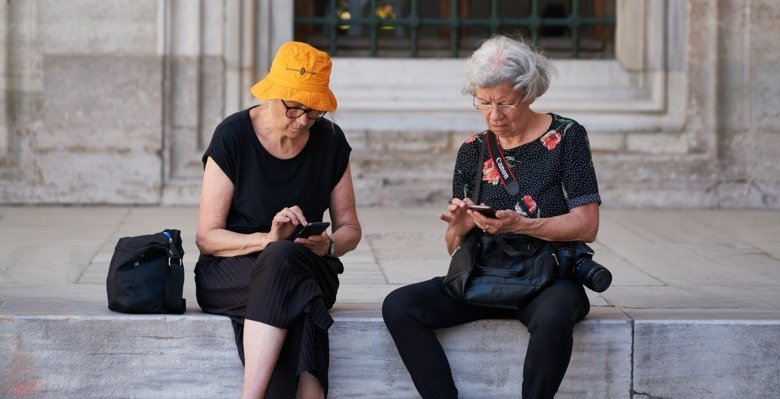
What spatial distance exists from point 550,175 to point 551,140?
0.42 ft

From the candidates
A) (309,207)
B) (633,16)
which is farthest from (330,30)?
(309,207)

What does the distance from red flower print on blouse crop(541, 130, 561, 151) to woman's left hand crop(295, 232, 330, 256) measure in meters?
0.83

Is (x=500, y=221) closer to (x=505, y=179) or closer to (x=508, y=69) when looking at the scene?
(x=505, y=179)

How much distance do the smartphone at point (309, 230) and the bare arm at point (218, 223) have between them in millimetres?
112

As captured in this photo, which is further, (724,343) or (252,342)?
(724,343)

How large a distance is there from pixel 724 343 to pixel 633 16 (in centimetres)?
400

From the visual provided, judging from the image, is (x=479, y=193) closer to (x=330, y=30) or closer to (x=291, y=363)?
(x=291, y=363)

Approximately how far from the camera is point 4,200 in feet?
26.0

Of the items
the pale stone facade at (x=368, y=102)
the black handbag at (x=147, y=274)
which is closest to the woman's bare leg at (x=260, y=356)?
the black handbag at (x=147, y=274)

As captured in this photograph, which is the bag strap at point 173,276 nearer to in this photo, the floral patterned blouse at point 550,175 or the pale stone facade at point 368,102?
the floral patterned blouse at point 550,175

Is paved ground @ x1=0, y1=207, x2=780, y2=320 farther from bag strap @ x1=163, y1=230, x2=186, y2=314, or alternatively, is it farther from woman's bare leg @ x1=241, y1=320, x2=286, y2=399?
woman's bare leg @ x1=241, y1=320, x2=286, y2=399

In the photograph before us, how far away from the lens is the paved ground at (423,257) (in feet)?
16.6

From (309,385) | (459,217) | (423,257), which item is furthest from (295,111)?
(423,257)

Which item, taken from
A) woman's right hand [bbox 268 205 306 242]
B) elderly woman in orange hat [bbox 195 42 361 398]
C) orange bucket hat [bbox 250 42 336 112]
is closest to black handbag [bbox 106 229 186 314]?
elderly woman in orange hat [bbox 195 42 361 398]
